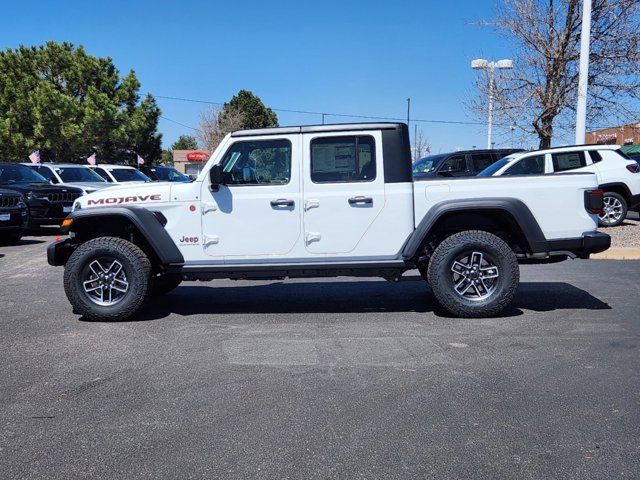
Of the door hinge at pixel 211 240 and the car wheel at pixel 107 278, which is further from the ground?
the door hinge at pixel 211 240

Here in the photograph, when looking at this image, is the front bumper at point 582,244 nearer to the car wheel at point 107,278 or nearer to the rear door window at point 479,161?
the car wheel at point 107,278

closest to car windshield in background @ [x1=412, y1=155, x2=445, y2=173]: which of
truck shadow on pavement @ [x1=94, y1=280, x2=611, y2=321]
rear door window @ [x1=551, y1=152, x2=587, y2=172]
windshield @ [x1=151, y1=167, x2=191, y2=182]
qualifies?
rear door window @ [x1=551, y1=152, x2=587, y2=172]

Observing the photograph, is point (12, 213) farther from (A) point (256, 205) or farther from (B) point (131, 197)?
(A) point (256, 205)

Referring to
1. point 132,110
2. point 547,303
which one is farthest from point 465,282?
point 132,110

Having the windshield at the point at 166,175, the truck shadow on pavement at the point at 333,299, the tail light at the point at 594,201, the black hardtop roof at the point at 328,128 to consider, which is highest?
the windshield at the point at 166,175

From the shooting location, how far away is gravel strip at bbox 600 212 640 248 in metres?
10.5

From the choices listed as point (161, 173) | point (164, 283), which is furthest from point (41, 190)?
point (161, 173)

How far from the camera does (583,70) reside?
12.5 metres

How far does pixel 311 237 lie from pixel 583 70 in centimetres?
928

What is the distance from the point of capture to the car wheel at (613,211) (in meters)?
12.8

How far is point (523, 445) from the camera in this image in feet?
10.9

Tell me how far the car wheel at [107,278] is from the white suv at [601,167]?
8.55 m

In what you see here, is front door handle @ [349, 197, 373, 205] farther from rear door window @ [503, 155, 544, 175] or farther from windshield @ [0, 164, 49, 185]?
windshield @ [0, 164, 49, 185]

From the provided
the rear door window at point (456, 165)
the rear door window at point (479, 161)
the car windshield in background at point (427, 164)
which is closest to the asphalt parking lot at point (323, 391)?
the rear door window at point (456, 165)
